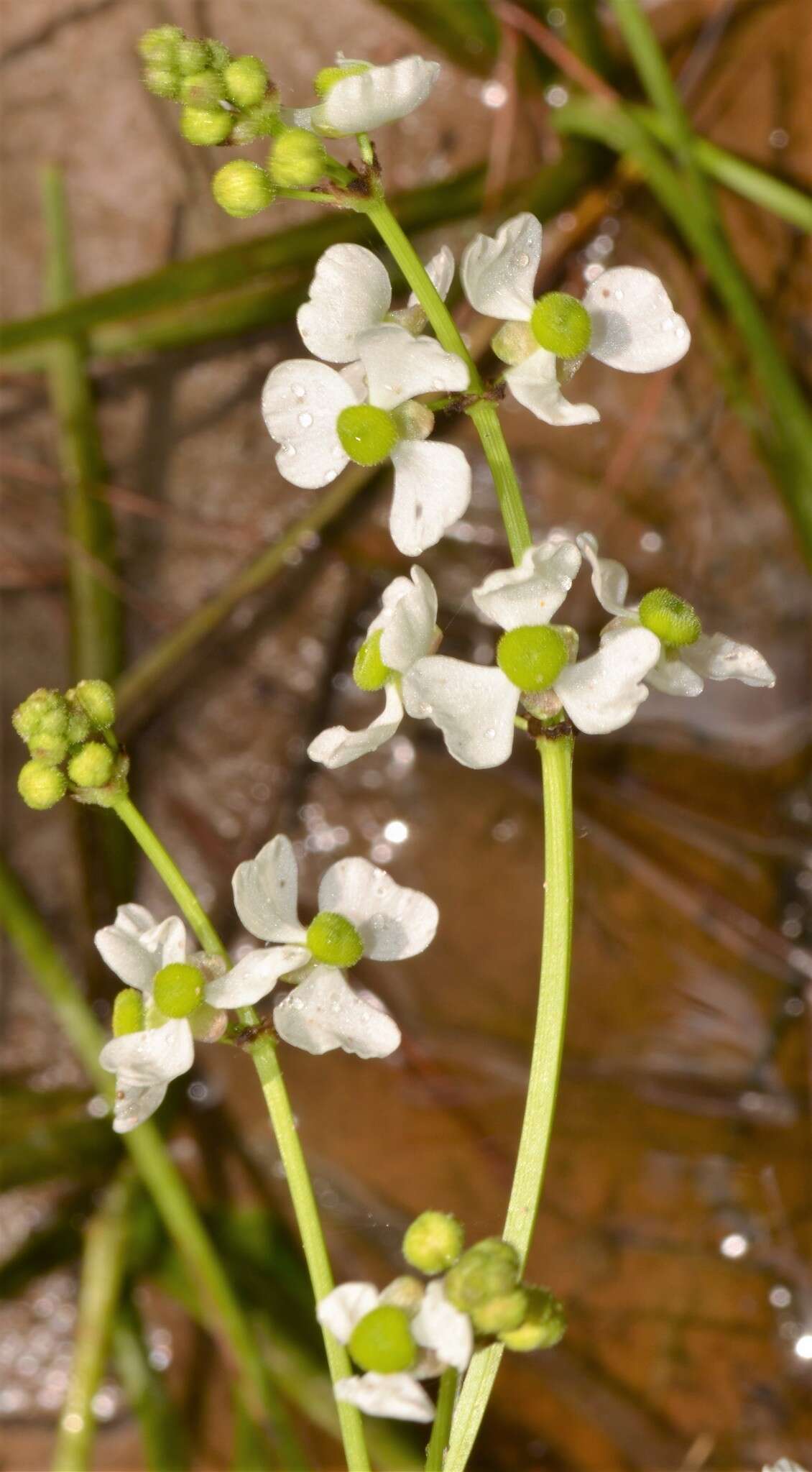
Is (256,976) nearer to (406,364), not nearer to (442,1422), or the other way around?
(442,1422)

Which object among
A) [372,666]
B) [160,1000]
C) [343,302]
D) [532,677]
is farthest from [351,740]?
[343,302]

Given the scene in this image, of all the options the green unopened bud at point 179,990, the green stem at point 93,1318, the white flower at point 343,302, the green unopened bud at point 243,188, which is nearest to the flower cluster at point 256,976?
the green unopened bud at point 179,990

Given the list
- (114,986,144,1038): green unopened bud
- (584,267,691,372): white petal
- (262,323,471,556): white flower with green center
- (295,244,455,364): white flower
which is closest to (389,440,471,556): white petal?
(262,323,471,556): white flower with green center

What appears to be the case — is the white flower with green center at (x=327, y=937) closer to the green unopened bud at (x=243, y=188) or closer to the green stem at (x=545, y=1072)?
the green stem at (x=545, y=1072)

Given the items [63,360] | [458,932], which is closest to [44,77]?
[63,360]

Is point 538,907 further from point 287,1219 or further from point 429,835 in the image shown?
point 287,1219
